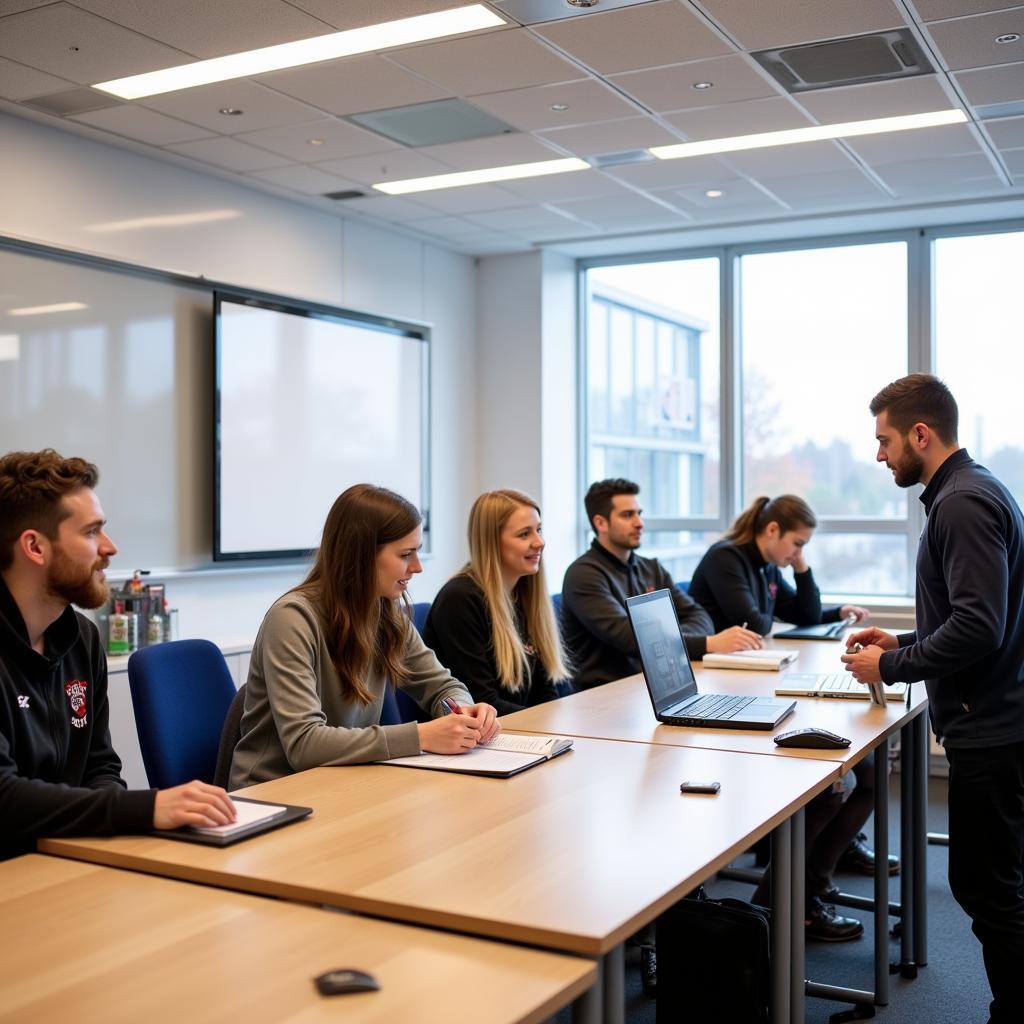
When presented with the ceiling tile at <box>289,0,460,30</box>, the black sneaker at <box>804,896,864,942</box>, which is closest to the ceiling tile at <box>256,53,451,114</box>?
the ceiling tile at <box>289,0,460,30</box>

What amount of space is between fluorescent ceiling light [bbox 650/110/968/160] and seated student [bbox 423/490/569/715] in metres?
2.31

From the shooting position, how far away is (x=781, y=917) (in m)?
2.18

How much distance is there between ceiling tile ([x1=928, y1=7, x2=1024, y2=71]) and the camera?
3621mm

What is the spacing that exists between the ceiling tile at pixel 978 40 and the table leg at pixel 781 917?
8.96ft

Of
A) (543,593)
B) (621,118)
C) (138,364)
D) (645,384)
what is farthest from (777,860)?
(645,384)

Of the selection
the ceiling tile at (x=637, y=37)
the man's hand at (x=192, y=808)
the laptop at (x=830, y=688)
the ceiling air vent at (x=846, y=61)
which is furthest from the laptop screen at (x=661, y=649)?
the ceiling air vent at (x=846, y=61)

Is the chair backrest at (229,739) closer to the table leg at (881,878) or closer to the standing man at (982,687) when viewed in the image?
the standing man at (982,687)

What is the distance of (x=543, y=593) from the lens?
3.43 metres

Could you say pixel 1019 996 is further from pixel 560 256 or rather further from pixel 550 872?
pixel 560 256

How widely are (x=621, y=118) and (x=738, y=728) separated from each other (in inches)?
109

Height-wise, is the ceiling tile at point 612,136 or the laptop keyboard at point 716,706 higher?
the ceiling tile at point 612,136

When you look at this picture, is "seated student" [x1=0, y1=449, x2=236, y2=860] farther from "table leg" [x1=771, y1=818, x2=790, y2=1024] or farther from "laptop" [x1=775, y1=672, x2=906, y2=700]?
"laptop" [x1=775, y1=672, x2=906, y2=700]

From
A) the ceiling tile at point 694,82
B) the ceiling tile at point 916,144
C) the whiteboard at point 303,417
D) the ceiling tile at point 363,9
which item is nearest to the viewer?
the ceiling tile at point 363,9

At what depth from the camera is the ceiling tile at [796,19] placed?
354 cm
